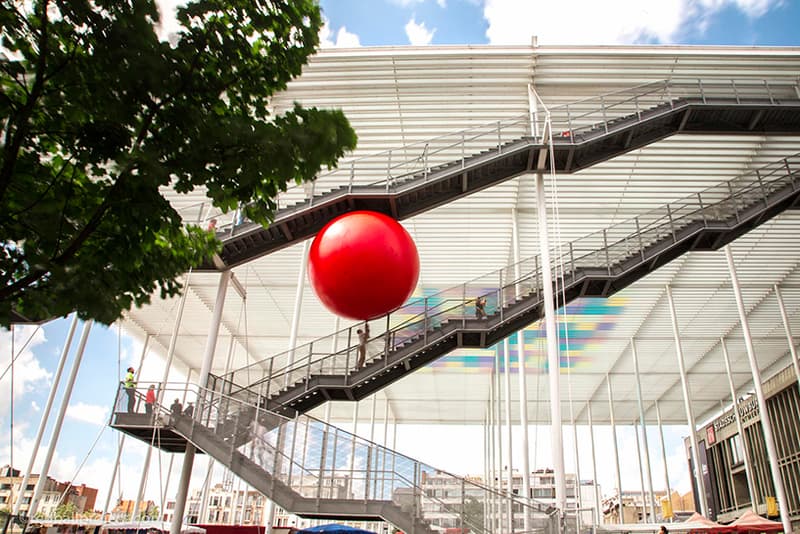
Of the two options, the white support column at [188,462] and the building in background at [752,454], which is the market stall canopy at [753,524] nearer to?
the building in background at [752,454]

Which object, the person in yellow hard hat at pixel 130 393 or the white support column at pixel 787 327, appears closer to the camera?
the person in yellow hard hat at pixel 130 393

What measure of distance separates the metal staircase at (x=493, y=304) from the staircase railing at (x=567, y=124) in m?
2.72

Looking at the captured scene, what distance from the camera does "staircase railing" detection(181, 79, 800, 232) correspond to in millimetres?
15172

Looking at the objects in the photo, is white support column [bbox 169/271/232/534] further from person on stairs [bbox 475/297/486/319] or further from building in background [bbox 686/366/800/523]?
building in background [bbox 686/366/800/523]

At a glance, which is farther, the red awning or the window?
the window

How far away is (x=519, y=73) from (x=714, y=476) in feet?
120

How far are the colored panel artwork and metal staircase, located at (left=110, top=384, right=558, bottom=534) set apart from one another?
15038 mm

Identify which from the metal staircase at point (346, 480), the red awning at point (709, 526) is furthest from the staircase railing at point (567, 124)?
the red awning at point (709, 526)

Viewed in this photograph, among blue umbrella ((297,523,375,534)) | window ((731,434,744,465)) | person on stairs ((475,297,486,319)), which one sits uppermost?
window ((731,434,744,465))

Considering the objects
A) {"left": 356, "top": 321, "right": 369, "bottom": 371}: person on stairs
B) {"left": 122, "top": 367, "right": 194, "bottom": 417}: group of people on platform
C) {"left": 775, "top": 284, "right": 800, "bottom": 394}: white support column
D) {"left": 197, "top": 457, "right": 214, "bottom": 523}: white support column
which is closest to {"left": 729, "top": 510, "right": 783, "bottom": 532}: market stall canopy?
{"left": 775, "top": 284, "right": 800, "bottom": 394}: white support column

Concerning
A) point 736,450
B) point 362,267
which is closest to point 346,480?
point 362,267

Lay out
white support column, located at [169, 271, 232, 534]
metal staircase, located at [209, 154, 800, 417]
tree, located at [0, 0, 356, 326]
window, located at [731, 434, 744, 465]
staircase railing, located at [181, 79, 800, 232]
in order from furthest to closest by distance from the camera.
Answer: window, located at [731, 434, 744, 465] → staircase railing, located at [181, 79, 800, 232] → metal staircase, located at [209, 154, 800, 417] → white support column, located at [169, 271, 232, 534] → tree, located at [0, 0, 356, 326]

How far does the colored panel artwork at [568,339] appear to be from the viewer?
2848cm

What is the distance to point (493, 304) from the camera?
47.9 feet
